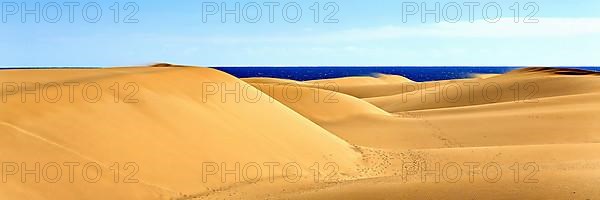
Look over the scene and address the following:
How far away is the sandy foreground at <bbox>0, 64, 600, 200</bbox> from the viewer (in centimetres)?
866

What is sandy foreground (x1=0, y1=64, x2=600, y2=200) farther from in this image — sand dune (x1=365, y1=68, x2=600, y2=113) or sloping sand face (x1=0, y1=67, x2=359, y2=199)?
sand dune (x1=365, y1=68, x2=600, y2=113)

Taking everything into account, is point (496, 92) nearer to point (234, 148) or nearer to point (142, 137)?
point (234, 148)

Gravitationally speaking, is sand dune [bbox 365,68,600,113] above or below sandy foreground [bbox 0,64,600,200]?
above

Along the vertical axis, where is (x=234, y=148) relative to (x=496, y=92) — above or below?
below

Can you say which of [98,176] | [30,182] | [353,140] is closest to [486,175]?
[98,176]

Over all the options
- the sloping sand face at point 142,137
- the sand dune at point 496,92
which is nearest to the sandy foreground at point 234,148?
the sloping sand face at point 142,137

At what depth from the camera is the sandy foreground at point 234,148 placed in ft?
28.4

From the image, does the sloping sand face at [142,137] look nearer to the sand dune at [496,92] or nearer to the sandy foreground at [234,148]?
the sandy foreground at [234,148]

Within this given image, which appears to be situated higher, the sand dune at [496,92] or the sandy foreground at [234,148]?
the sand dune at [496,92]

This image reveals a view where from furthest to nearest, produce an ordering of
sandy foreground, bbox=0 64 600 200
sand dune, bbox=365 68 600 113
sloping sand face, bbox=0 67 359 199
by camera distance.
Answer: sand dune, bbox=365 68 600 113 < sloping sand face, bbox=0 67 359 199 < sandy foreground, bbox=0 64 600 200

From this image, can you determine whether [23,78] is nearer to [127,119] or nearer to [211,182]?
[127,119]

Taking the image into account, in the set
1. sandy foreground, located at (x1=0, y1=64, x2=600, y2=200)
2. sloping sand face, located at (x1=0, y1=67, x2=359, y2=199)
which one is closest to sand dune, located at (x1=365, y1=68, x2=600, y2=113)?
sandy foreground, located at (x1=0, y1=64, x2=600, y2=200)

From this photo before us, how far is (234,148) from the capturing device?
13.1 m

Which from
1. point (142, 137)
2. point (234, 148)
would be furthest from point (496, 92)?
point (142, 137)
